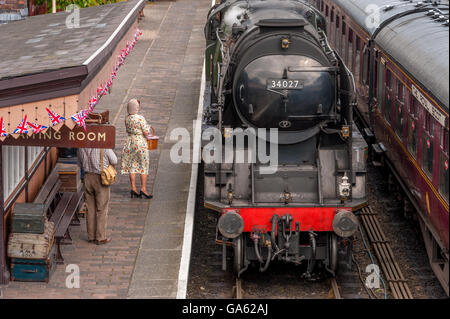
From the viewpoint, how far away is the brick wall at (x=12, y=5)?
20.2 m

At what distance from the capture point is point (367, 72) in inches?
635

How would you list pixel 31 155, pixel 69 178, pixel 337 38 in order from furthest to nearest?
pixel 337 38
pixel 69 178
pixel 31 155

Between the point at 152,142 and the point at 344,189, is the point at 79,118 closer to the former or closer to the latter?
the point at 152,142

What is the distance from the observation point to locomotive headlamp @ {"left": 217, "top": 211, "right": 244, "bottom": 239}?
10.7 m

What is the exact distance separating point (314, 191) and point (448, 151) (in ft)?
6.56

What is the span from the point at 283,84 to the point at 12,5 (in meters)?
11.5

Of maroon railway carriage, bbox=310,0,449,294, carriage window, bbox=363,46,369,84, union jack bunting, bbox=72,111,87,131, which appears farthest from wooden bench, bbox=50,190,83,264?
carriage window, bbox=363,46,369,84

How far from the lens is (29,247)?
1073cm

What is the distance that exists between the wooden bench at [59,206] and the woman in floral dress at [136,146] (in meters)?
0.96

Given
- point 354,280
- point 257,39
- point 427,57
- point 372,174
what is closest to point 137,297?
point 354,280

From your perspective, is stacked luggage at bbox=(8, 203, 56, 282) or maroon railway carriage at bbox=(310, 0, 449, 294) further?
stacked luggage at bbox=(8, 203, 56, 282)

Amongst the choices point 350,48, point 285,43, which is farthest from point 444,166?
point 350,48

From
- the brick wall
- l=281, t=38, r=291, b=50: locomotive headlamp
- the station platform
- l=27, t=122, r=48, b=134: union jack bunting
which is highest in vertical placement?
l=281, t=38, r=291, b=50: locomotive headlamp

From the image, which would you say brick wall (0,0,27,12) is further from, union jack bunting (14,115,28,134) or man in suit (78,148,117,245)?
union jack bunting (14,115,28,134)
